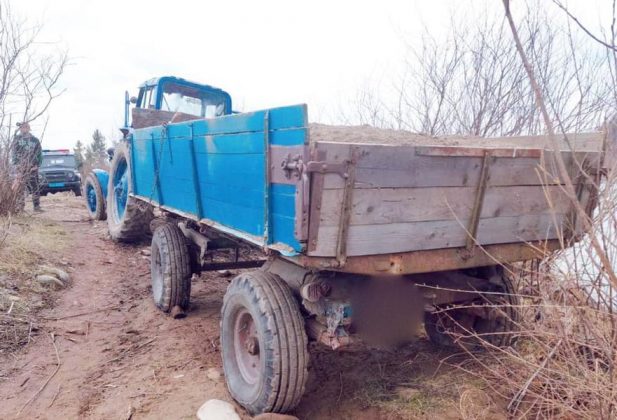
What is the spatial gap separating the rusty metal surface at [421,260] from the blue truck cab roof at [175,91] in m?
5.38

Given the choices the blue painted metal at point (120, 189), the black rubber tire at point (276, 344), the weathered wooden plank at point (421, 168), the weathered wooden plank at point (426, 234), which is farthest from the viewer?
the blue painted metal at point (120, 189)

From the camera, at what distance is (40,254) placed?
6.32 meters

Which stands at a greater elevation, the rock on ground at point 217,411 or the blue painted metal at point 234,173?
the blue painted metal at point 234,173

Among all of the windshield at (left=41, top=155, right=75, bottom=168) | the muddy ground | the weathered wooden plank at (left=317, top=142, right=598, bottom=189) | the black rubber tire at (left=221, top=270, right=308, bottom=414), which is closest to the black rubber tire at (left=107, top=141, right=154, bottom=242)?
the muddy ground

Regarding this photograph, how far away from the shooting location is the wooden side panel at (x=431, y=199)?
230 centimetres

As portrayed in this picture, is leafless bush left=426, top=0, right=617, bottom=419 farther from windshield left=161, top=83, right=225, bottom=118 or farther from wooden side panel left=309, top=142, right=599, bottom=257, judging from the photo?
windshield left=161, top=83, right=225, bottom=118

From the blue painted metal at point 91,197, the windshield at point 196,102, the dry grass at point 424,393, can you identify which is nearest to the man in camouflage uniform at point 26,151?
the blue painted metal at point 91,197

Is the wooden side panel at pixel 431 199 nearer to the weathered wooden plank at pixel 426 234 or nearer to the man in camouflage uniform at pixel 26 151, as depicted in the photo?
the weathered wooden plank at pixel 426 234

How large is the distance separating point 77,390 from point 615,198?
3769mm

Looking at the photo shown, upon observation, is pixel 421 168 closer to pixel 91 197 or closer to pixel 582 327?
pixel 582 327

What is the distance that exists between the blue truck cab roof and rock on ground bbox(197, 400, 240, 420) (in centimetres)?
511

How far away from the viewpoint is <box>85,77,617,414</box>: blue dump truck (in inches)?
91.4

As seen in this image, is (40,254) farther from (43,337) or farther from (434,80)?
(434,80)

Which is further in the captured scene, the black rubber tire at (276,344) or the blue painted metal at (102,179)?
the blue painted metal at (102,179)
